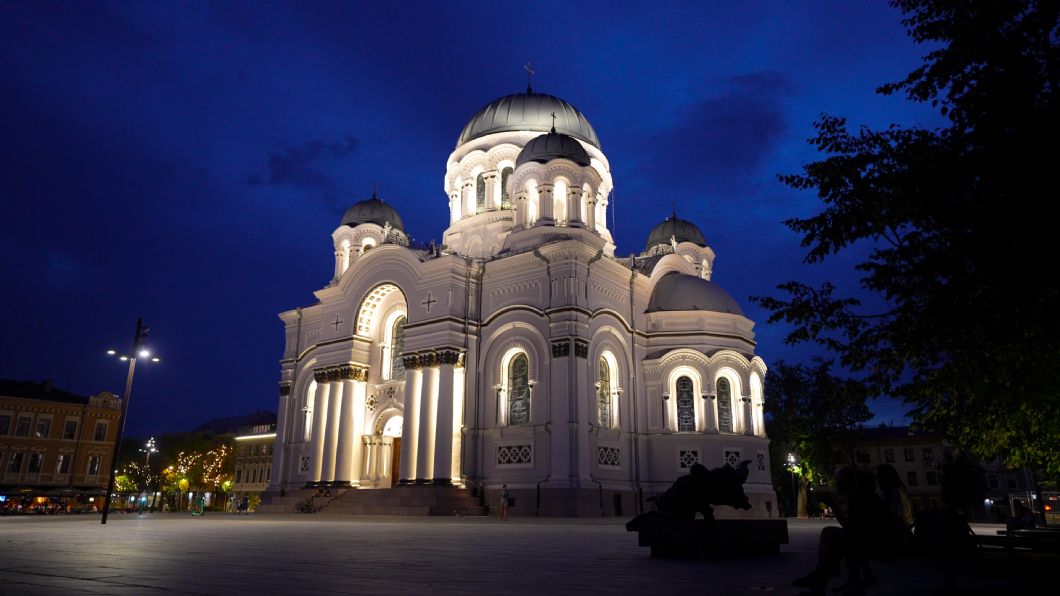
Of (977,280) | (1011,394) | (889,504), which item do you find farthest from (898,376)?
(889,504)

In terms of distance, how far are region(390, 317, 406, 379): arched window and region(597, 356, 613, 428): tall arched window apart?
28.9 ft

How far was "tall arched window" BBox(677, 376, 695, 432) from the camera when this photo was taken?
2972cm

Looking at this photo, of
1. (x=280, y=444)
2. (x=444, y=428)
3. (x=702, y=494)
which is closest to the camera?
(x=702, y=494)

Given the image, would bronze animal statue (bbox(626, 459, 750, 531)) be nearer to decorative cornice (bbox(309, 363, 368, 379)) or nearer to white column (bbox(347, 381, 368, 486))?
white column (bbox(347, 381, 368, 486))

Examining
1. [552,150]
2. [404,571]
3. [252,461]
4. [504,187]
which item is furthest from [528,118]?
[252,461]

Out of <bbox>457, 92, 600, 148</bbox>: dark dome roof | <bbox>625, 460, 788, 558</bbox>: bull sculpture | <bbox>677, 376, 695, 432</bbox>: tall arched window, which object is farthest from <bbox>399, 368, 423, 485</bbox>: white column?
<bbox>625, 460, 788, 558</bbox>: bull sculpture

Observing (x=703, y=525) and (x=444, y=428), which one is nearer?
(x=703, y=525)

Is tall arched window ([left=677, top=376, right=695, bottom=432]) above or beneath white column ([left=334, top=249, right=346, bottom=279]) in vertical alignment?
beneath

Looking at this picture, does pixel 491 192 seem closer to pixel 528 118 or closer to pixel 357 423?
pixel 528 118

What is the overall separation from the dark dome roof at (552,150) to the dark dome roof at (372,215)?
10030 mm

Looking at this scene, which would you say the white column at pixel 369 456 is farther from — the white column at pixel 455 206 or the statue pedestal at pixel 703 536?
the statue pedestal at pixel 703 536

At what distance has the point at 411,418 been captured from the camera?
94.6ft

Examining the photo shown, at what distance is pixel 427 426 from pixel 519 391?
12.3ft

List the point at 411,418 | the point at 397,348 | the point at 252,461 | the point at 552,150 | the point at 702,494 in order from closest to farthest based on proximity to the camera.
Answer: the point at 702,494
the point at 411,418
the point at 552,150
the point at 397,348
the point at 252,461
